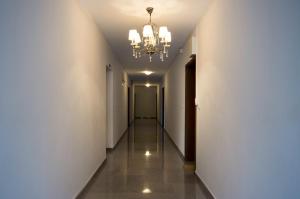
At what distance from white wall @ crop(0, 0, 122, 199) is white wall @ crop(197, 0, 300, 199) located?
1.79 meters

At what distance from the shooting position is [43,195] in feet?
6.96

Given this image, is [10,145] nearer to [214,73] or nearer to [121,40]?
[214,73]

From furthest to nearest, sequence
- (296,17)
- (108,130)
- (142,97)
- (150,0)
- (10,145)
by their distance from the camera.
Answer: (142,97)
(108,130)
(150,0)
(10,145)
(296,17)

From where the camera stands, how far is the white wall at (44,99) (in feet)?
5.34

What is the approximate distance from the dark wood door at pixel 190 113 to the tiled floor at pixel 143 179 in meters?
0.35

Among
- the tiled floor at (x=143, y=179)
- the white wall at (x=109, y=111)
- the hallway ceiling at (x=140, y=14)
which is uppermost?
the hallway ceiling at (x=140, y=14)

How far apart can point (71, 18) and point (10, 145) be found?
6.11 ft

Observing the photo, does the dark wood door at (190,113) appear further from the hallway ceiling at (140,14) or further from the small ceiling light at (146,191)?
the small ceiling light at (146,191)

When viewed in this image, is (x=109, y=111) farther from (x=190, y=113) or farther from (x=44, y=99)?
(x=44, y=99)

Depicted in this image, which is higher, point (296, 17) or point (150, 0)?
point (150, 0)

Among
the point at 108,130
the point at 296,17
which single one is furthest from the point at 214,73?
the point at 108,130

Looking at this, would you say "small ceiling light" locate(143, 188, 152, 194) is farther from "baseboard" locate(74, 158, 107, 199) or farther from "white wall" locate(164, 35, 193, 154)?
"white wall" locate(164, 35, 193, 154)

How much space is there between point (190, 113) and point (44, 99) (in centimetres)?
368

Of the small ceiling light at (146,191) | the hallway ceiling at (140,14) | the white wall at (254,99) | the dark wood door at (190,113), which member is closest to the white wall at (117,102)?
the hallway ceiling at (140,14)
